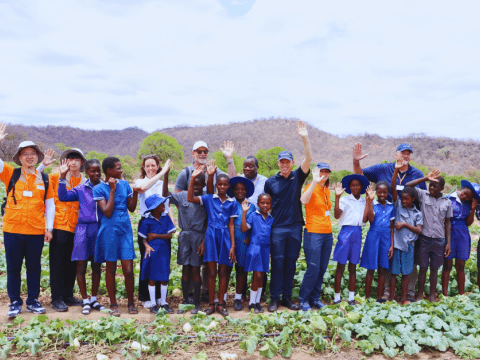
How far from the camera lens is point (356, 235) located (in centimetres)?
516

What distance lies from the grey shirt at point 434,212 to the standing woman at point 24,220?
5.02 metres

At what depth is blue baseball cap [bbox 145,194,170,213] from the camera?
4707mm

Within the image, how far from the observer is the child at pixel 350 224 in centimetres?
516

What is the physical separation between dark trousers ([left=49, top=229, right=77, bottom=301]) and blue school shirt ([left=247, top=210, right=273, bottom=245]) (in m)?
2.31

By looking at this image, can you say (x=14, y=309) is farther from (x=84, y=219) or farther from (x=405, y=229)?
(x=405, y=229)

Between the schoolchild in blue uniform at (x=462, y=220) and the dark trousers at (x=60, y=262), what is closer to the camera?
the dark trousers at (x=60, y=262)

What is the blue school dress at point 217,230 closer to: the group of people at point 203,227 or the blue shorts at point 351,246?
the group of people at point 203,227

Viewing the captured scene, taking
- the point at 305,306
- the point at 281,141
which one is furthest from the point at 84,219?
the point at 281,141

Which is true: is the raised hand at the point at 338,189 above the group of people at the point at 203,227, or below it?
above

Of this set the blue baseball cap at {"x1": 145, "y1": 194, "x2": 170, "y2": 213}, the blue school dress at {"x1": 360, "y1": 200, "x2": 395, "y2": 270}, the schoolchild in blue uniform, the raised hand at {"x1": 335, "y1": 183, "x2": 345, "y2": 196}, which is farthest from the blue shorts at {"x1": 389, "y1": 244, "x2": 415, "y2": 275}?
the blue baseball cap at {"x1": 145, "y1": 194, "x2": 170, "y2": 213}

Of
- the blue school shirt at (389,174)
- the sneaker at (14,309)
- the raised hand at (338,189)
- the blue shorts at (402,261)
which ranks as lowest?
the sneaker at (14,309)

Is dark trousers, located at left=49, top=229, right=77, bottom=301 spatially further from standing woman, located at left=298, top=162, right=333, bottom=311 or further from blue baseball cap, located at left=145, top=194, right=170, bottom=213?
standing woman, located at left=298, top=162, right=333, bottom=311

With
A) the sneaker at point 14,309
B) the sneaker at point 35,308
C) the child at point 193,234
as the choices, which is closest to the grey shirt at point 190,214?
the child at point 193,234

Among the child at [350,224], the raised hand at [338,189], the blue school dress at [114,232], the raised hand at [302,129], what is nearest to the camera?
the blue school dress at [114,232]
